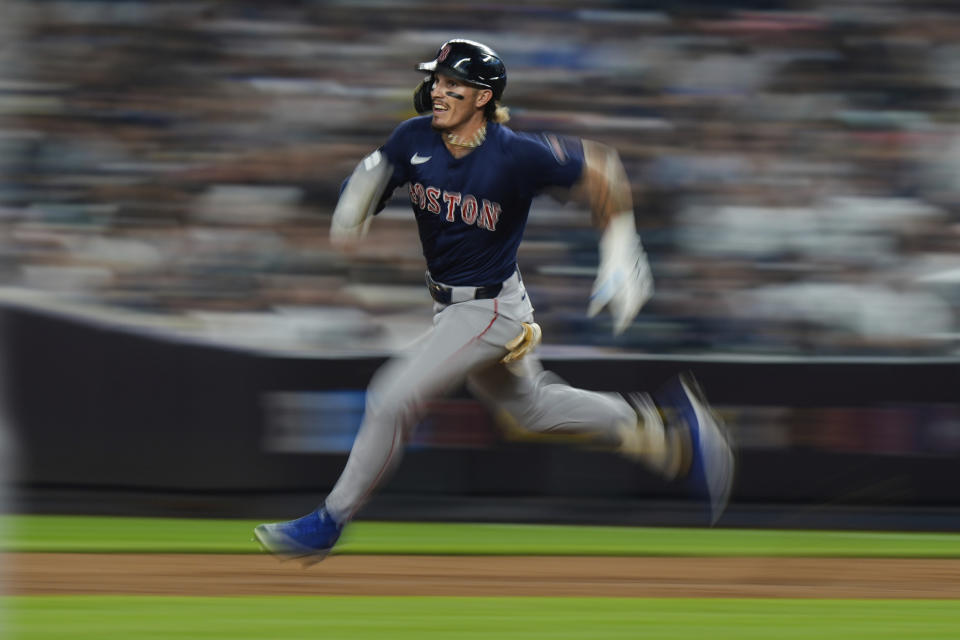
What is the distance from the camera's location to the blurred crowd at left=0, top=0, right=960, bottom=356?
7312mm

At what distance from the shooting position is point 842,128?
25.1ft

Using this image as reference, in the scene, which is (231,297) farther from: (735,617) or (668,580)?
(735,617)

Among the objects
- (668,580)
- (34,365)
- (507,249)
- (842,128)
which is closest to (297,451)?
(34,365)

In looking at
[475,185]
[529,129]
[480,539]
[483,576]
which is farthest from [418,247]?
[475,185]

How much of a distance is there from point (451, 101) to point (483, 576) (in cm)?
231

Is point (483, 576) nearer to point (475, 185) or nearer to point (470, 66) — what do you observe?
point (475, 185)

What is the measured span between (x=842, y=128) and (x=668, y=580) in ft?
10.2

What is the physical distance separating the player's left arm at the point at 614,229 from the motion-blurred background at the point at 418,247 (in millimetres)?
2634

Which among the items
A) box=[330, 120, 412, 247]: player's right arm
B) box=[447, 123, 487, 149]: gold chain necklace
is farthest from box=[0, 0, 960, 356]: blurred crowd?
box=[447, 123, 487, 149]: gold chain necklace

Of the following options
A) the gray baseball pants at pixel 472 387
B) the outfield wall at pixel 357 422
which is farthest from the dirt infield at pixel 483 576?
the gray baseball pants at pixel 472 387

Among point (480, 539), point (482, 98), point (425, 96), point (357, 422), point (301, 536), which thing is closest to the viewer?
point (301, 536)

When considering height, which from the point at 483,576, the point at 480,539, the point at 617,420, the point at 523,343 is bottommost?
the point at 480,539

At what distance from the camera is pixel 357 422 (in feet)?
23.0

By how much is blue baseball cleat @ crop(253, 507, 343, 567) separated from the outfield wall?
2.60m
